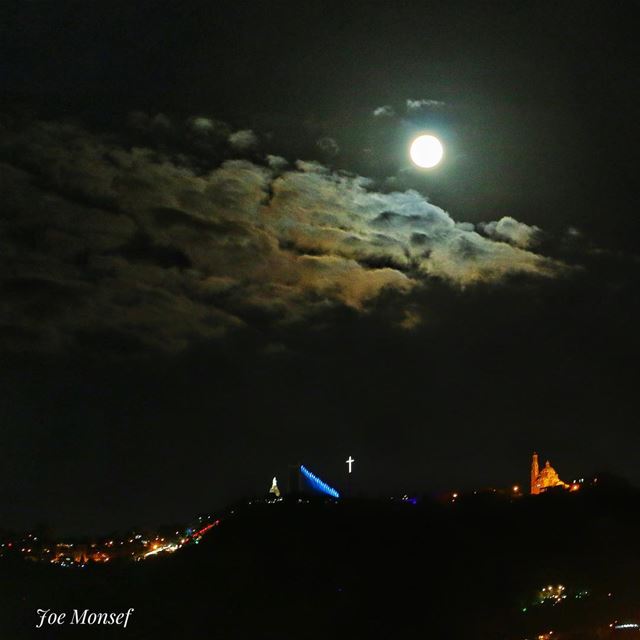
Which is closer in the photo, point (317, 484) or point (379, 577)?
point (379, 577)

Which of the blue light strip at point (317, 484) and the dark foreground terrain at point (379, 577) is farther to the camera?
the blue light strip at point (317, 484)

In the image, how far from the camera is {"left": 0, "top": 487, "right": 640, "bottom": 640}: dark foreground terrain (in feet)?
113

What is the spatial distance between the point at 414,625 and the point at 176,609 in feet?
36.3

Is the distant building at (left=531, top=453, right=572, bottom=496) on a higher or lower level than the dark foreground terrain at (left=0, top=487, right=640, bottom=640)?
higher

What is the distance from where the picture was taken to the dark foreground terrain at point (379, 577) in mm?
34375

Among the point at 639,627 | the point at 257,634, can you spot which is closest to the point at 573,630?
the point at 639,627

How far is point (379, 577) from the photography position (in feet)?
129

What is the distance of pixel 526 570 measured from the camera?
3903cm

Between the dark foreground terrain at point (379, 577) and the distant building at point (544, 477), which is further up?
the distant building at point (544, 477)

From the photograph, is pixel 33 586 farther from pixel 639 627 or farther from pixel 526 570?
pixel 639 627

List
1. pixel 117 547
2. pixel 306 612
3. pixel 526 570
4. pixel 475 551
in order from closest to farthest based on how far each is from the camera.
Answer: pixel 306 612 → pixel 526 570 → pixel 475 551 → pixel 117 547

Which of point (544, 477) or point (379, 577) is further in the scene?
point (544, 477)

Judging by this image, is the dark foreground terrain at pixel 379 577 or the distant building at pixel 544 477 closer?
the dark foreground terrain at pixel 379 577

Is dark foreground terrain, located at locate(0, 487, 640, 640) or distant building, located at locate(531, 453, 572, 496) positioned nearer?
dark foreground terrain, located at locate(0, 487, 640, 640)
